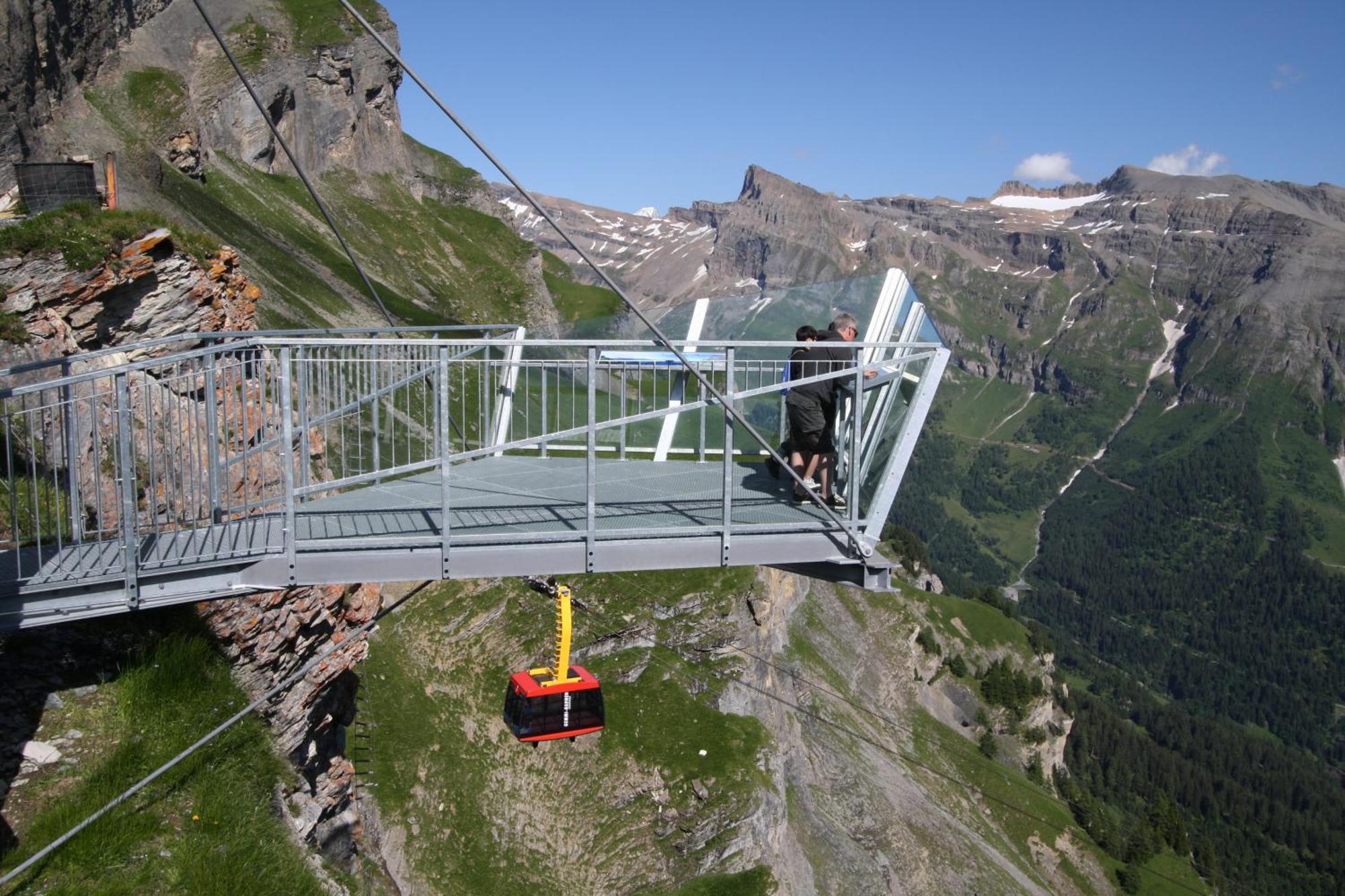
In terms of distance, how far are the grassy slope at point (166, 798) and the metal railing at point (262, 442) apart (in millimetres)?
1517

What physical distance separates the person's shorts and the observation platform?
0.22 meters

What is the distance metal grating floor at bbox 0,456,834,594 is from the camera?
30.4 feet

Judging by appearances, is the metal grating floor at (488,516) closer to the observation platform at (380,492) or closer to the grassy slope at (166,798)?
the observation platform at (380,492)

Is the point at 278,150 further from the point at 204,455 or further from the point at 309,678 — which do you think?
the point at 309,678

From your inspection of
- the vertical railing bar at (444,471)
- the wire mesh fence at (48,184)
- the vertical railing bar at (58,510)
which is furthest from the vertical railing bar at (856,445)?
the wire mesh fence at (48,184)

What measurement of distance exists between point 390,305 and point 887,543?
105777 mm

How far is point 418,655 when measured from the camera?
29.2m

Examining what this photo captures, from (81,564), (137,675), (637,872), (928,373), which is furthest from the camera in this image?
(637,872)

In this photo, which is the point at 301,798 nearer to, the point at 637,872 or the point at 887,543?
the point at 637,872

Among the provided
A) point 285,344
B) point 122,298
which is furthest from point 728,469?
point 122,298

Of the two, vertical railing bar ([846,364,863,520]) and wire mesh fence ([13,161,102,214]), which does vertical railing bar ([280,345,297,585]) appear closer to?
vertical railing bar ([846,364,863,520])

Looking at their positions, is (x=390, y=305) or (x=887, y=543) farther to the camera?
(x=887, y=543)

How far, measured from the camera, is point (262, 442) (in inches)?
422

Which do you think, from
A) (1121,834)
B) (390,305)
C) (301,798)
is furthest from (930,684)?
(301,798)
